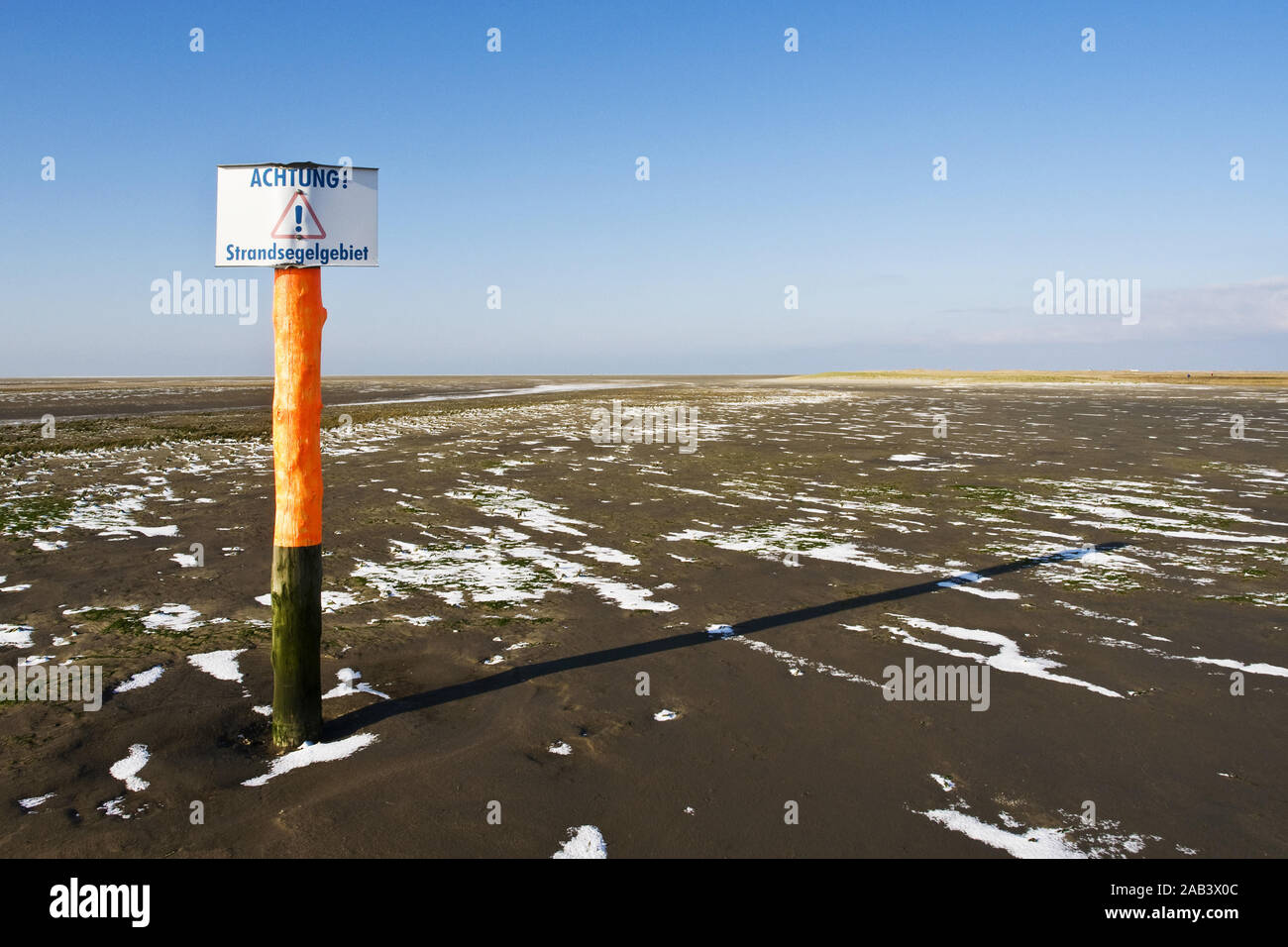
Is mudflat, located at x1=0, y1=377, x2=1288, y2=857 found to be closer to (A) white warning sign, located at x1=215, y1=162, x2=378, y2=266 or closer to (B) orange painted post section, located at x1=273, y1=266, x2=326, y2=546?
(B) orange painted post section, located at x1=273, y1=266, x2=326, y2=546

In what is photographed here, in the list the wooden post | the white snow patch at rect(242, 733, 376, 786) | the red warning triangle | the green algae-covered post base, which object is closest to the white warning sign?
the red warning triangle

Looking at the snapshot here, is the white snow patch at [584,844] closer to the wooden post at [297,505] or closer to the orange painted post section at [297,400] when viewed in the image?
the wooden post at [297,505]

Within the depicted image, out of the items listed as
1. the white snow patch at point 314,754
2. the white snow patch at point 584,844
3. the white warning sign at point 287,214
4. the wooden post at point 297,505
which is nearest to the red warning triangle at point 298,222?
the white warning sign at point 287,214

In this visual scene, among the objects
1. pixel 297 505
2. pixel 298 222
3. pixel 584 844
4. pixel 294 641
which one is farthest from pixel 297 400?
pixel 584 844

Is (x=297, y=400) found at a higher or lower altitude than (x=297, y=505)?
higher

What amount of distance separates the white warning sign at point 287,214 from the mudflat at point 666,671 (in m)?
3.14

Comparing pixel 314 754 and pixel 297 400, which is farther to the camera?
pixel 314 754

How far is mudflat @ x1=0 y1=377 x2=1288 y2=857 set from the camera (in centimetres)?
436

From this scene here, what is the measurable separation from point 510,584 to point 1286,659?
7.22 meters

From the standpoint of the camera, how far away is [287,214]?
4789 millimetres

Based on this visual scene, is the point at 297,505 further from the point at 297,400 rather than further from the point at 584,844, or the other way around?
the point at 584,844

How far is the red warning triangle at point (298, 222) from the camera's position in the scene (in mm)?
4785

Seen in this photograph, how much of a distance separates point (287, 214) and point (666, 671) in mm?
4309

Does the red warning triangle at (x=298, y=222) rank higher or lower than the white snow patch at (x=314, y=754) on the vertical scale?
higher
